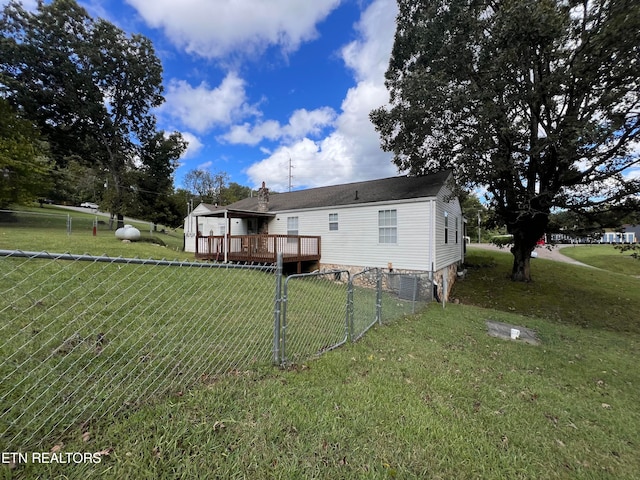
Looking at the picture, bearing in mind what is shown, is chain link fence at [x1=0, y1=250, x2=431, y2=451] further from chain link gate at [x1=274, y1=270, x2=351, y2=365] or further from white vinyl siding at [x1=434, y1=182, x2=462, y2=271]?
white vinyl siding at [x1=434, y1=182, x2=462, y2=271]

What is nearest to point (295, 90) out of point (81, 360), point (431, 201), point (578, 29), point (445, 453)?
point (431, 201)

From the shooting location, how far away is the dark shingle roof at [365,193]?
35.1ft

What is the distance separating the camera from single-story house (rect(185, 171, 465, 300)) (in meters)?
10.1

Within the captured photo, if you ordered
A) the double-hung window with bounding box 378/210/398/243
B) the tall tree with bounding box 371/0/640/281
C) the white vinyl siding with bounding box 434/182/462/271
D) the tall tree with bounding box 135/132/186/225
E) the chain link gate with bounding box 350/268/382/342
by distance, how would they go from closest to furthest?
1. the chain link gate with bounding box 350/268/382/342
2. the tall tree with bounding box 371/0/640/281
3. the white vinyl siding with bounding box 434/182/462/271
4. the double-hung window with bounding box 378/210/398/243
5. the tall tree with bounding box 135/132/186/225

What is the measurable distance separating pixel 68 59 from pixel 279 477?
27.5 m

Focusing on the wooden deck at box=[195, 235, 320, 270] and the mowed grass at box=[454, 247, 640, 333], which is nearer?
the mowed grass at box=[454, 247, 640, 333]

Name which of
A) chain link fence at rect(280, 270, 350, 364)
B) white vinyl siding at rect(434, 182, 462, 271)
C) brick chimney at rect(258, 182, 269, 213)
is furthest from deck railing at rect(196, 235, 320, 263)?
white vinyl siding at rect(434, 182, 462, 271)

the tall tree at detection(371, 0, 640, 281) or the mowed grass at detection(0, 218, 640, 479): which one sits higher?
the tall tree at detection(371, 0, 640, 281)

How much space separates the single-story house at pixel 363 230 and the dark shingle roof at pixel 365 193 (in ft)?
0.12

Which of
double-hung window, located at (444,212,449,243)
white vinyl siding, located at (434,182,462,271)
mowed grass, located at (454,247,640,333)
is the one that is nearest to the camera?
mowed grass, located at (454,247,640,333)

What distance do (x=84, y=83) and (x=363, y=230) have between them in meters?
22.8

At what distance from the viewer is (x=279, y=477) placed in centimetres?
168
